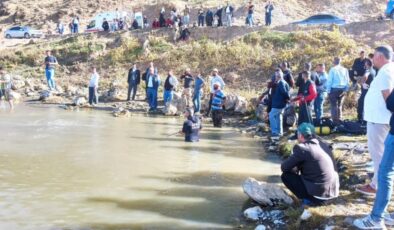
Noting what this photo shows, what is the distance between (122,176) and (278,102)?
5.22 meters

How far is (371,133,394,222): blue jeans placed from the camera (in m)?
6.20

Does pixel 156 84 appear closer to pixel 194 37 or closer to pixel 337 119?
pixel 337 119

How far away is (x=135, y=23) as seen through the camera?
38.4m

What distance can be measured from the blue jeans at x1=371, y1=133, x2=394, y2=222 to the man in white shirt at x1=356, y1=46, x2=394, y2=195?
2.43 ft

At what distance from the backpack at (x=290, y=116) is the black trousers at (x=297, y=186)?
25.9 ft

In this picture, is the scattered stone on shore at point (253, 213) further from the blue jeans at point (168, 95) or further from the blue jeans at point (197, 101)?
the blue jeans at point (168, 95)

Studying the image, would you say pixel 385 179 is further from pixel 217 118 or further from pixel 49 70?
pixel 49 70

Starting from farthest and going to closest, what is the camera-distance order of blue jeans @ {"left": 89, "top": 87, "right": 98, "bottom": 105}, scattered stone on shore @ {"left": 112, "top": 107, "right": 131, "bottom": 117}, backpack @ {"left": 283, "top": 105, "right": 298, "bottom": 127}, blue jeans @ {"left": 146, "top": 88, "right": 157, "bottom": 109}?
blue jeans @ {"left": 89, "top": 87, "right": 98, "bottom": 105}
blue jeans @ {"left": 146, "top": 88, "right": 157, "bottom": 109}
scattered stone on shore @ {"left": 112, "top": 107, "right": 131, "bottom": 117}
backpack @ {"left": 283, "top": 105, "right": 298, "bottom": 127}

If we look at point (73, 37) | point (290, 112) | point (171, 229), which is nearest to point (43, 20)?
point (73, 37)

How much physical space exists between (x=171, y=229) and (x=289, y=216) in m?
1.66

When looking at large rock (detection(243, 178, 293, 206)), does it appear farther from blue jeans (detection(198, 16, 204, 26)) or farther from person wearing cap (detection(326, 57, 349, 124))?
blue jeans (detection(198, 16, 204, 26))

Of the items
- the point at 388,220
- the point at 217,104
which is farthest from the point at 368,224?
the point at 217,104

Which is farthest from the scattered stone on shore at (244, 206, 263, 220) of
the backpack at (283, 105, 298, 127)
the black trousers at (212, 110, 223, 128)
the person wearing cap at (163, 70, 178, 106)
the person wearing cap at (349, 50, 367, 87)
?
the person wearing cap at (163, 70, 178, 106)

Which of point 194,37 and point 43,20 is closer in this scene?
point 194,37
